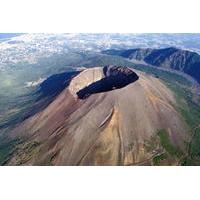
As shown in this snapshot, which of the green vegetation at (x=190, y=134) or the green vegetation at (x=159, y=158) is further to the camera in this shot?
the green vegetation at (x=190, y=134)

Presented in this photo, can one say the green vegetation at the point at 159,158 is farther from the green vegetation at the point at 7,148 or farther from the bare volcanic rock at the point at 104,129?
the green vegetation at the point at 7,148

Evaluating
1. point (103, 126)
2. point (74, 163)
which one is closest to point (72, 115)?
point (103, 126)

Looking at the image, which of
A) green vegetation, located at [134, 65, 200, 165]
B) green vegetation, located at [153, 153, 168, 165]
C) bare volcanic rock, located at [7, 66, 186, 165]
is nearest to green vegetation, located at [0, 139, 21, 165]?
bare volcanic rock, located at [7, 66, 186, 165]

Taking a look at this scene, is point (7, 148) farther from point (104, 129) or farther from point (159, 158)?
point (159, 158)

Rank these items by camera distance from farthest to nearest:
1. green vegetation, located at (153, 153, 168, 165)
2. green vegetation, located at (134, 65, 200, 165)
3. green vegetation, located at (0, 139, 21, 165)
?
green vegetation, located at (0, 139, 21, 165) < green vegetation, located at (134, 65, 200, 165) < green vegetation, located at (153, 153, 168, 165)

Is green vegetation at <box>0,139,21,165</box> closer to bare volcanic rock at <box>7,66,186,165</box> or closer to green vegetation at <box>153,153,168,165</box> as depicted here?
bare volcanic rock at <box>7,66,186,165</box>

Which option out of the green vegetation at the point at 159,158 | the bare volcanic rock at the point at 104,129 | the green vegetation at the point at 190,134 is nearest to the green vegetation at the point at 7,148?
the bare volcanic rock at the point at 104,129

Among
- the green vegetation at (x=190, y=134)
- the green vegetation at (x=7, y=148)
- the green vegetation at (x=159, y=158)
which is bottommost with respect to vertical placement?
the green vegetation at (x=7, y=148)

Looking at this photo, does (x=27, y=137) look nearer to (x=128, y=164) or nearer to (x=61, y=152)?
(x=61, y=152)

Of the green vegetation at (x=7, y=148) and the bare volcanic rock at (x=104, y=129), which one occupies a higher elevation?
the bare volcanic rock at (x=104, y=129)
